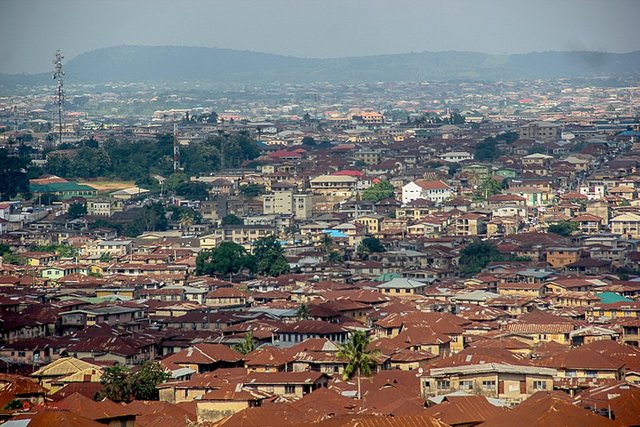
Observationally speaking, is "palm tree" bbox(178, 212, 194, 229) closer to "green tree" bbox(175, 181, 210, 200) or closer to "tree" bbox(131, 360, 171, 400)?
"green tree" bbox(175, 181, 210, 200)

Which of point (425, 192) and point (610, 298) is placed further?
point (425, 192)

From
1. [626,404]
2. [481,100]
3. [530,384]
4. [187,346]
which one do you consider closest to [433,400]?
[530,384]

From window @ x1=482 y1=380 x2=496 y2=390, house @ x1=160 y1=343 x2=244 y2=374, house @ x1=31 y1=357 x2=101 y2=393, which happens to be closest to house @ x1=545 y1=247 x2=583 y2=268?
house @ x1=160 y1=343 x2=244 y2=374

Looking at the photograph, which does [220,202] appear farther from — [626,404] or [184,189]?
[626,404]

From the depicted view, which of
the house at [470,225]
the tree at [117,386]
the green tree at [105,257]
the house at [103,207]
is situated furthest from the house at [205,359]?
the house at [103,207]

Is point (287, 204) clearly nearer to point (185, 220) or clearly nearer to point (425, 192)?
point (185, 220)

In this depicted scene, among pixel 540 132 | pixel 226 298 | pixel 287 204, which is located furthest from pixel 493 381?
pixel 540 132
